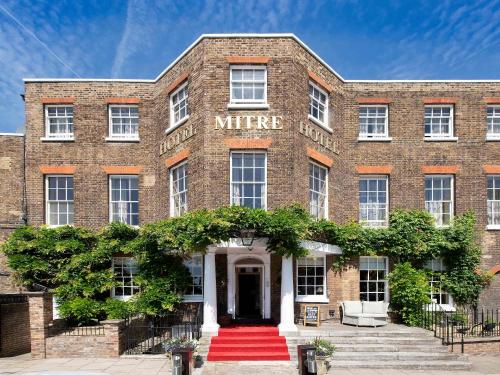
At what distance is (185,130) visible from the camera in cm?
1491

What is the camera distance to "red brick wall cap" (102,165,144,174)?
17.0 m

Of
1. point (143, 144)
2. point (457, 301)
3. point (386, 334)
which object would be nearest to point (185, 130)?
point (143, 144)

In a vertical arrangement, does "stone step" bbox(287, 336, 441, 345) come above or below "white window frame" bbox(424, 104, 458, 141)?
below

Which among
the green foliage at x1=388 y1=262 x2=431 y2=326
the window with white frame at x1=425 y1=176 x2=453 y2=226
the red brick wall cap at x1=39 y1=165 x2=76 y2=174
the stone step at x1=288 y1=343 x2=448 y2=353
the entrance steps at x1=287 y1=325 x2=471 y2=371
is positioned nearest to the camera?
the entrance steps at x1=287 y1=325 x2=471 y2=371

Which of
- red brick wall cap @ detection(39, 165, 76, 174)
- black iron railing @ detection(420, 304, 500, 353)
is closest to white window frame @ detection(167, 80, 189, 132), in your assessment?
red brick wall cap @ detection(39, 165, 76, 174)

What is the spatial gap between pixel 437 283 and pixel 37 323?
14426 mm

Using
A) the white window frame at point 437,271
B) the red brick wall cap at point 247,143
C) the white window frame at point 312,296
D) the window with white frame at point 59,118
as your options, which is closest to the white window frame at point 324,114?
the red brick wall cap at point 247,143

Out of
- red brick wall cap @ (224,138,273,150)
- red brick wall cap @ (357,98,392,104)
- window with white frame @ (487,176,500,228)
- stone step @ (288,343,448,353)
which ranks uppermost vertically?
red brick wall cap @ (357,98,392,104)

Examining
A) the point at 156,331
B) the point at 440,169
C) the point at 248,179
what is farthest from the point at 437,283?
A: the point at 156,331

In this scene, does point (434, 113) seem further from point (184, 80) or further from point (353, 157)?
point (184, 80)

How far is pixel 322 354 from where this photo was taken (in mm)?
10867

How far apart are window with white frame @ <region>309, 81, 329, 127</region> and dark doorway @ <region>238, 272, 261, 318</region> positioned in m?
6.27

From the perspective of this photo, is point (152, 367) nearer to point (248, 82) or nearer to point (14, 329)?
point (14, 329)

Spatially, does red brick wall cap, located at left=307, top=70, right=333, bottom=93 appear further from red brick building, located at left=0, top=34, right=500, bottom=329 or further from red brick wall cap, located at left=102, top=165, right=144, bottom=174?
red brick wall cap, located at left=102, top=165, right=144, bottom=174
